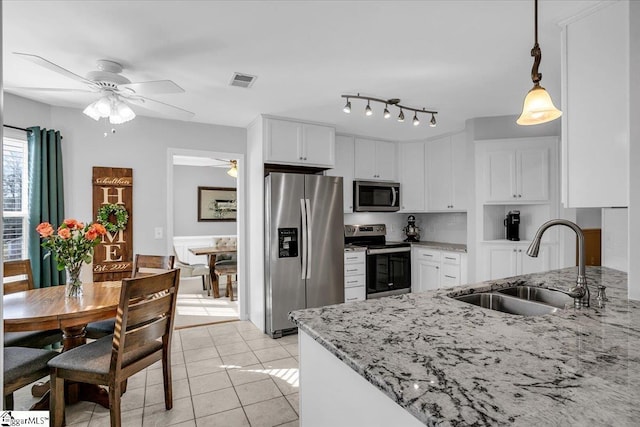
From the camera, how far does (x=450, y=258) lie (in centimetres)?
430

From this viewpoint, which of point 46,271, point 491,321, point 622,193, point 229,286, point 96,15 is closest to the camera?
point 491,321

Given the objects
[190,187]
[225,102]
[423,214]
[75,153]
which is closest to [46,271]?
[75,153]

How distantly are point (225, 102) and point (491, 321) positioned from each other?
9.77ft

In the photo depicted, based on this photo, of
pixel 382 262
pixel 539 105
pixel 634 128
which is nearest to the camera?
pixel 634 128

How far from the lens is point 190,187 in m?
7.17

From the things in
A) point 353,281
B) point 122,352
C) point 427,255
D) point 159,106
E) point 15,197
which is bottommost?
point 353,281

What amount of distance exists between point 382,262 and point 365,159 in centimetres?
149

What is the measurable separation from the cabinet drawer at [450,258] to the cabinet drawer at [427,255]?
0.32ft

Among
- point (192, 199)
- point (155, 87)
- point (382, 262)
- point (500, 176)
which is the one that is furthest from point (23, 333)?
point (192, 199)

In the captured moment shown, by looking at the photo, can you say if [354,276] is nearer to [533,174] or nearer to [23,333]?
[533,174]

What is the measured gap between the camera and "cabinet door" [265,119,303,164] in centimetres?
372

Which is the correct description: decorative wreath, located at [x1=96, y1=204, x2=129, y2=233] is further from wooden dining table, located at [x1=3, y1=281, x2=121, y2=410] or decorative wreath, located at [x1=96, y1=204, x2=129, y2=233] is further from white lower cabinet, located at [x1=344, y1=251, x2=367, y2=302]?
white lower cabinet, located at [x1=344, y1=251, x2=367, y2=302]

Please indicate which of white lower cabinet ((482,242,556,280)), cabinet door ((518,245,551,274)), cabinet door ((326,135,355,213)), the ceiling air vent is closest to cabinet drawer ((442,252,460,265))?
white lower cabinet ((482,242,556,280))

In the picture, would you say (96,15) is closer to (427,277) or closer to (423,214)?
(427,277)
